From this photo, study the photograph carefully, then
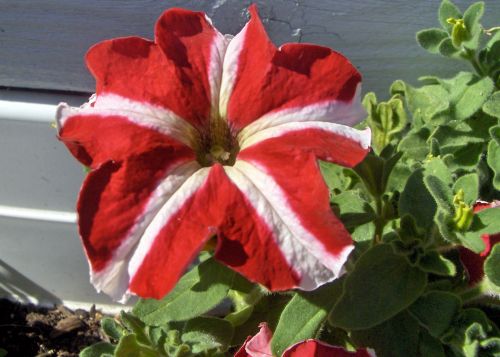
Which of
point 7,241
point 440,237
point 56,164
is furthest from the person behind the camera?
point 7,241

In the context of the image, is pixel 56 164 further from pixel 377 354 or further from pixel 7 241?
pixel 377 354

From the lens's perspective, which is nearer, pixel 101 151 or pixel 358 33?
pixel 101 151

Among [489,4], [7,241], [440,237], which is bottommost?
[7,241]

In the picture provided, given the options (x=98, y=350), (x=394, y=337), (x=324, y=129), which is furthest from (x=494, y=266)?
(x=98, y=350)

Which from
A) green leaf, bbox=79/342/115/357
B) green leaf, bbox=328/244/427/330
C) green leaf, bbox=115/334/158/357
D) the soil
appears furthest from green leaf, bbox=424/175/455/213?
the soil

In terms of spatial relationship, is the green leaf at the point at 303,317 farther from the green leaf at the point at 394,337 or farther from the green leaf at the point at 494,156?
the green leaf at the point at 494,156

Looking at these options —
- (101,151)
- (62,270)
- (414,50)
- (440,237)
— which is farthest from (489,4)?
(62,270)

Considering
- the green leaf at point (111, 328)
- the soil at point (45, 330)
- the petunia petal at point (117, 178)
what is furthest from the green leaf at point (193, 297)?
the soil at point (45, 330)
